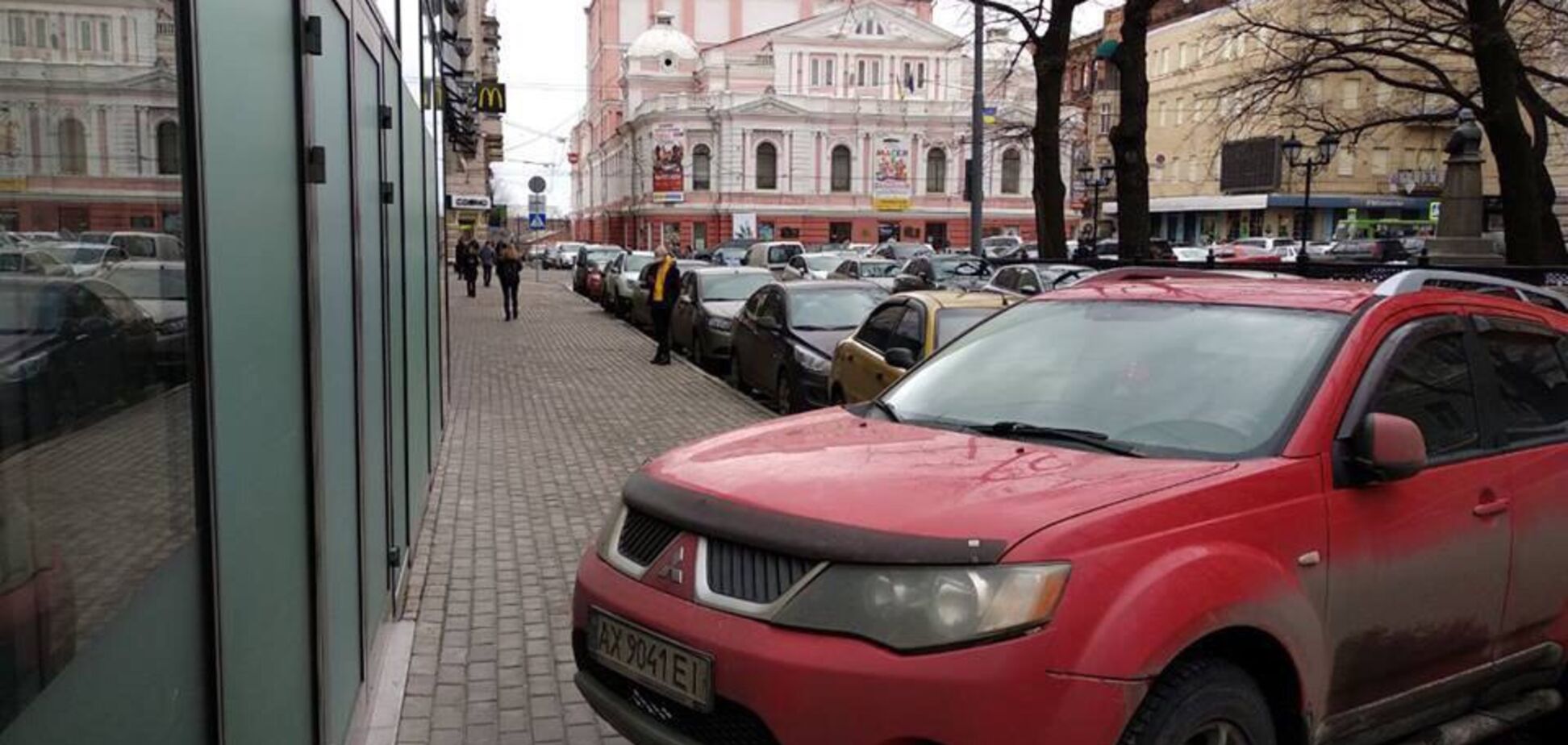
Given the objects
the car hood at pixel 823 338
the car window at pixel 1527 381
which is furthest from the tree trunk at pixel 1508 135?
the car window at pixel 1527 381

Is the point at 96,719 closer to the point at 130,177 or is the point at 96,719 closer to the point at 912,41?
the point at 130,177

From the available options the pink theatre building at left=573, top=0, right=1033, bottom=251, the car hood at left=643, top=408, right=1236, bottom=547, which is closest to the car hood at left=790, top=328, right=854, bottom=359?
the car hood at left=643, top=408, right=1236, bottom=547

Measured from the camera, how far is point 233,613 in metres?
2.45

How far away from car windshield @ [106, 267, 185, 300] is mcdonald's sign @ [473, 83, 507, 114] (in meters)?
19.7

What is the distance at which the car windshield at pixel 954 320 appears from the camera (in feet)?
33.9

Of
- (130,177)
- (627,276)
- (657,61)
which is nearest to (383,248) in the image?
(130,177)

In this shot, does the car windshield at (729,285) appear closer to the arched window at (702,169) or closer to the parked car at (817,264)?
the parked car at (817,264)

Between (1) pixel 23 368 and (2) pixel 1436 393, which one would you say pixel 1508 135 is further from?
(1) pixel 23 368

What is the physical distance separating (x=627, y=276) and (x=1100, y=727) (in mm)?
25944

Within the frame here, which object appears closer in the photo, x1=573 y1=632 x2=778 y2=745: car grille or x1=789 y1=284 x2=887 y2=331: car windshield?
x1=573 y1=632 x2=778 y2=745: car grille

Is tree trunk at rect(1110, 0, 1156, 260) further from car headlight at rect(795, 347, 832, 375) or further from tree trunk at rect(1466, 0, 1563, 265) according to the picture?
car headlight at rect(795, 347, 832, 375)

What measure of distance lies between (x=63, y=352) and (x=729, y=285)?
56.7ft

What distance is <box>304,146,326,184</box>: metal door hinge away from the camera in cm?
329

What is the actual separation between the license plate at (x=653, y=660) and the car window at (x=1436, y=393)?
2259mm
